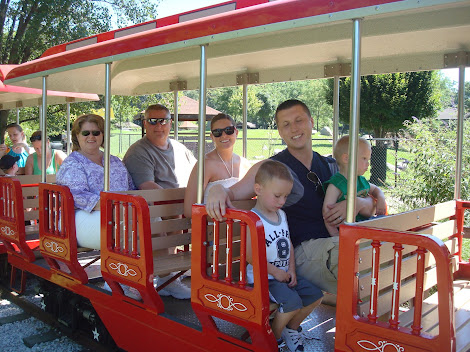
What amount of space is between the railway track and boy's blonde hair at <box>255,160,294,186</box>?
6.74 feet

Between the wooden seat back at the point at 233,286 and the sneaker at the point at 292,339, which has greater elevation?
the wooden seat back at the point at 233,286

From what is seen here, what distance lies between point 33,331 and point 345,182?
127 inches

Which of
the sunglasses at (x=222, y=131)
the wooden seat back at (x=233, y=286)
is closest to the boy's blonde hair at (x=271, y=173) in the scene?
the wooden seat back at (x=233, y=286)

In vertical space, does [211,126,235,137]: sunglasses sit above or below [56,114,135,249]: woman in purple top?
above

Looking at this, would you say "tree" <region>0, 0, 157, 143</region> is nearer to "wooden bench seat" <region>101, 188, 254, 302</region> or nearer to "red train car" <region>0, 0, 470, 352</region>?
"red train car" <region>0, 0, 470, 352</region>

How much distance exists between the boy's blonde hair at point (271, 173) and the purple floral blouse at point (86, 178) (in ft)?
5.22

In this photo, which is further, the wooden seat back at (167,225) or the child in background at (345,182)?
the wooden seat back at (167,225)

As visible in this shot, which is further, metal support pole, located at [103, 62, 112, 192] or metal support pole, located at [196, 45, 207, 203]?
metal support pole, located at [103, 62, 112, 192]

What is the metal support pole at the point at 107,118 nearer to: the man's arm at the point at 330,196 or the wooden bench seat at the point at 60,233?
the wooden bench seat at the point at 60,233

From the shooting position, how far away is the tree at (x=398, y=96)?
17609 millimetres

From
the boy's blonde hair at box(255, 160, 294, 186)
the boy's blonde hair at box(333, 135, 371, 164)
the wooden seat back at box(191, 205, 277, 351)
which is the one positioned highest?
the boy's blonde hair at box(333, 135, 371, 164)

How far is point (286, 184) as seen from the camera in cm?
282

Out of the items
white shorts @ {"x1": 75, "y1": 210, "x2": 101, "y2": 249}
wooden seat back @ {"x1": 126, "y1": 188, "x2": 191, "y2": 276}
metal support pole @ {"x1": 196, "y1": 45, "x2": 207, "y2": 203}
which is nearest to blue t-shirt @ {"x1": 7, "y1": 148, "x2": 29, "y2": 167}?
white shorts @ {"x1": 75, "y1": 210, "x2": 101, "y2": 249}

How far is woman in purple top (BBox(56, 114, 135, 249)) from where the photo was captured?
12.7 ft
